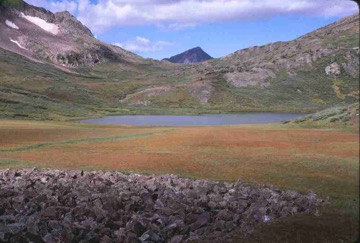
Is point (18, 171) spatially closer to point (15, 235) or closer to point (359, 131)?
point (15, 235)

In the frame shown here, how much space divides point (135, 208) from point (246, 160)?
76.9ft

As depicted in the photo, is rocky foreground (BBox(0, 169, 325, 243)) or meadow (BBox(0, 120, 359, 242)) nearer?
meadow (BBox(0, 120, 359, 242))

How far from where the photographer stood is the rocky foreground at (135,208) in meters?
26.2

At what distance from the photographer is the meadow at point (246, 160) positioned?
2599 cm

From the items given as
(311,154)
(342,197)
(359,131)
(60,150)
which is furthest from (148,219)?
(60,150)

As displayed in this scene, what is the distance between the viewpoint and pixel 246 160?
51.8 m

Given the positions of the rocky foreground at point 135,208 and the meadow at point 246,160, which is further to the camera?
the rocky foreground at point 135,208

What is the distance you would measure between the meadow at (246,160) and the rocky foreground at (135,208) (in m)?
2.65

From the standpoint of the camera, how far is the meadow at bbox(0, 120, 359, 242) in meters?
26.0

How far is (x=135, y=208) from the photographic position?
31000 mm

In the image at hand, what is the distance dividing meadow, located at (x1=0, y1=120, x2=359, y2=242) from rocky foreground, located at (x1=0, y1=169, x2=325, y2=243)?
2653mm

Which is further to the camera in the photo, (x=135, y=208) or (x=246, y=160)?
(x=246, y=160)

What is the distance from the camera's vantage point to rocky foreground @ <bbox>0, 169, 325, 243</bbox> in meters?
26.2

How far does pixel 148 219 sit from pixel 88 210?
4.57m
